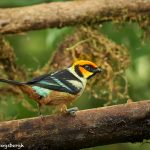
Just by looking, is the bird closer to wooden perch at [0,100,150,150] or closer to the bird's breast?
the bird's breast

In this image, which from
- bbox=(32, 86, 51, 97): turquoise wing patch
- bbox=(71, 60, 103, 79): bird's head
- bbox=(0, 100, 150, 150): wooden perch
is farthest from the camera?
bbox=(71, 60, 103, 79): bird's head

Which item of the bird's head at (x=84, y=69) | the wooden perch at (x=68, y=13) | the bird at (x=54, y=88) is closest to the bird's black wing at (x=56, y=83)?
the bird at (x=54, y=88)

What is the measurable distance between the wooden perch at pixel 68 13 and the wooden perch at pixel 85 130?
65.2 inches

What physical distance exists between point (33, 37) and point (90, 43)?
6.17 feet

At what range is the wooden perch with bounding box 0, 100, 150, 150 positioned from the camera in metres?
4.05

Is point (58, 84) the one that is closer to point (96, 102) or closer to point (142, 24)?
point (142, 24)

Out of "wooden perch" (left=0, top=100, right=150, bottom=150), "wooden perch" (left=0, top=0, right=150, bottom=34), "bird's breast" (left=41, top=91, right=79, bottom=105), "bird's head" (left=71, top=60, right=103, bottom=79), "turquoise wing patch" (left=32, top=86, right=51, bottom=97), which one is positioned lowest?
"wooden perch" (left=0, top=100, right=150, bottom=150)

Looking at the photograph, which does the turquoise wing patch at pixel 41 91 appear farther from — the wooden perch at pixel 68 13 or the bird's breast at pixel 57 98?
the wooden perch at pixel 68 13

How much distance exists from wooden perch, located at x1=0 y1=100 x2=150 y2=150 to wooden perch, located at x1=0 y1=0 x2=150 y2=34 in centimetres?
166

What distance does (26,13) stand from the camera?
18.3 feet

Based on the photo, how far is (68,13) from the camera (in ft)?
18.6

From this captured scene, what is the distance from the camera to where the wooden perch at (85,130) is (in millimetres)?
4055

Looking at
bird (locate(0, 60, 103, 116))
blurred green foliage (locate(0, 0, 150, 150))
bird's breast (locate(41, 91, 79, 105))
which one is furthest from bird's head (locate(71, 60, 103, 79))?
blurred green foliage (locate(0, 0, 150, 150))

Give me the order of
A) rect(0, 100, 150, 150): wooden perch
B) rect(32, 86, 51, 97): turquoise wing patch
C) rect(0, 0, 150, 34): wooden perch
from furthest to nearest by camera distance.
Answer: rect(0, 0, 150, 34): wooden perch < rect(32, 86, 51, 97): turquoise wing patch < rect(0, 100, 150, 150): wooden perch
